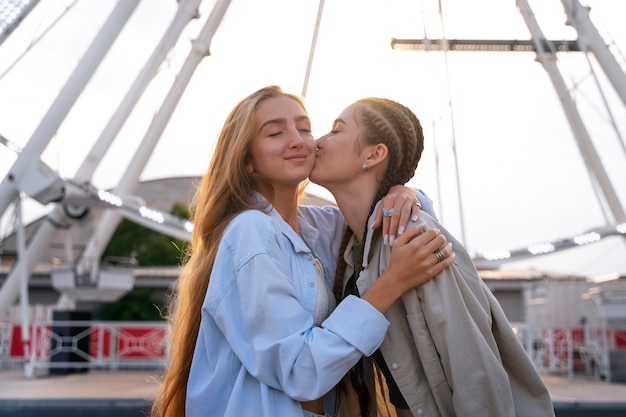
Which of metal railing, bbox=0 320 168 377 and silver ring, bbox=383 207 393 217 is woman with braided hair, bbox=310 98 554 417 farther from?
metal railing, bbox=0 320 168 377

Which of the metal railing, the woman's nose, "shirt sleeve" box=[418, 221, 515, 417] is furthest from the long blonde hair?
the metal railing

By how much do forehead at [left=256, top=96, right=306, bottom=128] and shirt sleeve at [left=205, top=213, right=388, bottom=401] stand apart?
44cm

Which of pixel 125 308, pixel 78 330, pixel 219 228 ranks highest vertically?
pixel 125 308

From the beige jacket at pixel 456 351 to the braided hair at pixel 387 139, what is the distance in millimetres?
256

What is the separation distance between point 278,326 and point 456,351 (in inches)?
20.8

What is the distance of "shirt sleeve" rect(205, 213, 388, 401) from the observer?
241 cm

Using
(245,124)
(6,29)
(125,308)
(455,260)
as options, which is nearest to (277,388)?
(455,260)

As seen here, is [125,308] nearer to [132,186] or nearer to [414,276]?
[132,186]

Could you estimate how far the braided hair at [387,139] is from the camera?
288cm

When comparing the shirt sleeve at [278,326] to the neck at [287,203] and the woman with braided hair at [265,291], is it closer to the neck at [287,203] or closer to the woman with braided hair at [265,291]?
the woman with braided hair at [265,291]

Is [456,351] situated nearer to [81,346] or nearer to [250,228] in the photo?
[250,228]

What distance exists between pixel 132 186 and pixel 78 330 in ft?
11.0

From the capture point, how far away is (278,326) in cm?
243

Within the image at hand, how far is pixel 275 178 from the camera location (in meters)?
2.85
